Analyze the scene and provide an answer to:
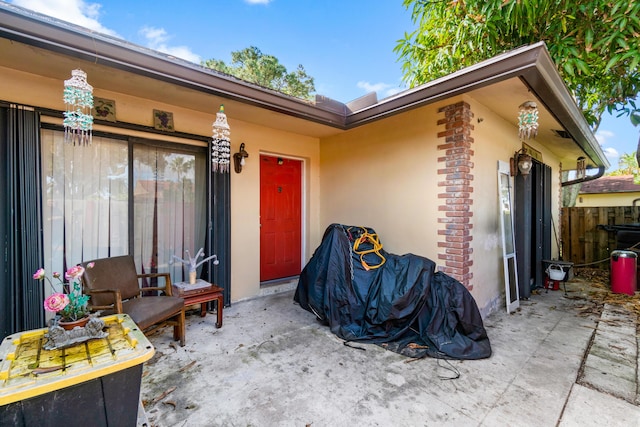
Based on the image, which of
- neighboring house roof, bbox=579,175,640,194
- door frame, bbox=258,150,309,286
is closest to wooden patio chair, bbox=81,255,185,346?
door frame, bbox=258,150,309,286

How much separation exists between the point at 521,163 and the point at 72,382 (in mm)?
5052

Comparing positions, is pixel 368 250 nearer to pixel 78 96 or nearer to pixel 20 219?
pixel 78 96

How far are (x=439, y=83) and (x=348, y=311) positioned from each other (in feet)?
7.81

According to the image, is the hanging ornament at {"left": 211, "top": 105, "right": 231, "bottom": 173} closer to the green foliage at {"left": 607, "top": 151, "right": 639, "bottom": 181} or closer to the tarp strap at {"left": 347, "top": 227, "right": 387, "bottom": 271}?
the tarp strap at {"left": 347, "top": 227, "right": 387, "bottom": 271}

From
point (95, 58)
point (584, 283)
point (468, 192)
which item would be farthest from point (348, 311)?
point (584, 283)

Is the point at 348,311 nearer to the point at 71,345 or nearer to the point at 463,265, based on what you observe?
the point at 463,265

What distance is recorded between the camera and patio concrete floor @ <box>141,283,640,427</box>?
5.99 feet

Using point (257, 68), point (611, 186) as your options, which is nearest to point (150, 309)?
point (257, 68)

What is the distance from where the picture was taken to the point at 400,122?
366cm

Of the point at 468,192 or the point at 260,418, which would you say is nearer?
the point at 260,418

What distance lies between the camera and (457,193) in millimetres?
3107

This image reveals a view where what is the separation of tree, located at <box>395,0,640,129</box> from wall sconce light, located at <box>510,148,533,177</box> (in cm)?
112

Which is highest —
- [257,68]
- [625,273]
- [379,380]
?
[257,68]

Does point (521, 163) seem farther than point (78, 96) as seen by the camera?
Yes
